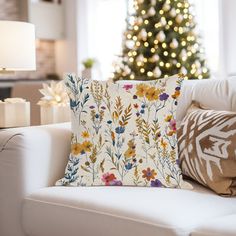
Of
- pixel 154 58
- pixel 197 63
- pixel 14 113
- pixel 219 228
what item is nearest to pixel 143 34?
pixel 154 58

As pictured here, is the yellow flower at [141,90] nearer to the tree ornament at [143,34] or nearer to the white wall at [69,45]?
the tree ornament at [143,34]

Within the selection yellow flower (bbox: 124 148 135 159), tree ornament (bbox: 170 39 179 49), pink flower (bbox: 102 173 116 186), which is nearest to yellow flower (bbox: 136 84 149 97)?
yellow flower (bbox: 124 148 135 159)

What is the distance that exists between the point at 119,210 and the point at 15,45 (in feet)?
4.24

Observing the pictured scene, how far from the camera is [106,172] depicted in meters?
2.16

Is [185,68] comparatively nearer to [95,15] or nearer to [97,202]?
[97,202]

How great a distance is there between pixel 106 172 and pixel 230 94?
2.21ft

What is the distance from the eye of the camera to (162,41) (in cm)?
431

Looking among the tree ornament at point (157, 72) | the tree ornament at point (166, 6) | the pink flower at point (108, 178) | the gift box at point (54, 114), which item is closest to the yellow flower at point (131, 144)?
the pink flower at point (108, 178)

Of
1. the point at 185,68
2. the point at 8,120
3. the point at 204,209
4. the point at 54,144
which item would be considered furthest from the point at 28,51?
the point at 185,68

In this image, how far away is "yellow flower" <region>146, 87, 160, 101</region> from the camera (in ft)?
7.25

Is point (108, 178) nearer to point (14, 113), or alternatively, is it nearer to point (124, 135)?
point (124, 135)

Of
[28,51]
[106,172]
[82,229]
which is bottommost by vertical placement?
[82,229]

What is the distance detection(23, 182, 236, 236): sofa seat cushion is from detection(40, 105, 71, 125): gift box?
0.78m

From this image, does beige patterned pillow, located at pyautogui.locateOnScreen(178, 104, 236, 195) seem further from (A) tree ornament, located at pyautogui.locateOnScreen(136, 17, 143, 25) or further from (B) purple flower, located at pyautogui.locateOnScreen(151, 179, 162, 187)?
(A) tree ornament, located at pyautogui.locateOnScreen(136, 17, 143, 25)
